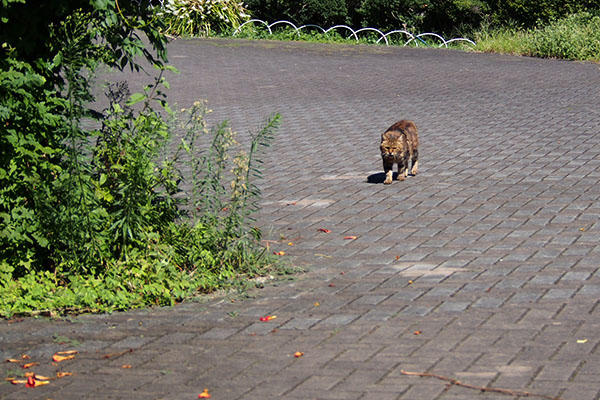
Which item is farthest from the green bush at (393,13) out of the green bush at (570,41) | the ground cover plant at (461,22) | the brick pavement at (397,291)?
the brick pavement at (397,291)

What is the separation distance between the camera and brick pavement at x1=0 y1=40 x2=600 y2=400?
4941 mm

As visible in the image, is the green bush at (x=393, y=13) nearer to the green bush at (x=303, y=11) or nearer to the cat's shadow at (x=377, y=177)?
the green bush at (x=303, y=11)

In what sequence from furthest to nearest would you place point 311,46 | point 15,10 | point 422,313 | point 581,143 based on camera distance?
point 311,46, point 581,143, point 15,10, point 422,313

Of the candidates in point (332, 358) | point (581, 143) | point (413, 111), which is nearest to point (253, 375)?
point (332, 358)

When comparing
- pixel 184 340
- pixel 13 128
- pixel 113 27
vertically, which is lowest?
pixel 184 340

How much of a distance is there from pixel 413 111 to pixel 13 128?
9.25 metres

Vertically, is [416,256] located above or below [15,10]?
below

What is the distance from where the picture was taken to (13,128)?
6605 mm

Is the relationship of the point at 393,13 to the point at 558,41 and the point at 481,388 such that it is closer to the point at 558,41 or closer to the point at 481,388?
the point at 558,41

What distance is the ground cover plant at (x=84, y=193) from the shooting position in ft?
21.1

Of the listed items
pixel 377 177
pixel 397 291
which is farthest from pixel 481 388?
pixel 377 177

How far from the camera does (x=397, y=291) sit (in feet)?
21.1

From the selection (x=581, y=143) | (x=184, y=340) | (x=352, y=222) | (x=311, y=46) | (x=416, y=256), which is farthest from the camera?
(x=311, y=46)

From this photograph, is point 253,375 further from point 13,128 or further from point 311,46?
point 311,46
